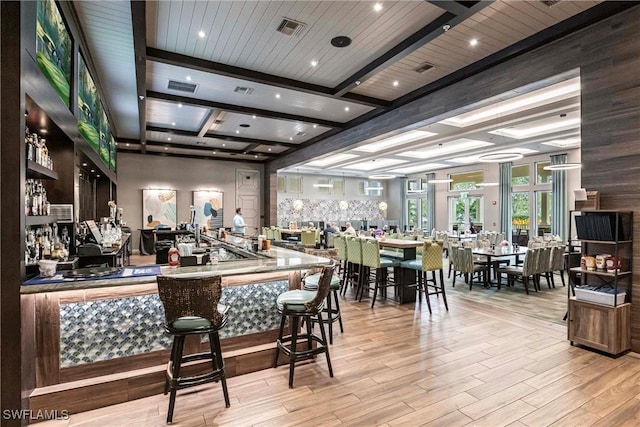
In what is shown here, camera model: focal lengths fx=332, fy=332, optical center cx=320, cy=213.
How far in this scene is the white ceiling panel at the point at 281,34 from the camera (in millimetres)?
3609

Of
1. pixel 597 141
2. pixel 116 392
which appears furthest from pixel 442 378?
pixel 597 141

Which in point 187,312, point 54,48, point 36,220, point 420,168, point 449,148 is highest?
point 449,148

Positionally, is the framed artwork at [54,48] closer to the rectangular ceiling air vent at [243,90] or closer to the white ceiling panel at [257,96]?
the white ceiling panel at [257,96]

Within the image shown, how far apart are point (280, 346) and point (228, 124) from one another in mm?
6642

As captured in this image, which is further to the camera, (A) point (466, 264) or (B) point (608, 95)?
(A) point (466, 264)

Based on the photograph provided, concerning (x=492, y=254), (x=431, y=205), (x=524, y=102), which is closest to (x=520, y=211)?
(x=431, y=205)

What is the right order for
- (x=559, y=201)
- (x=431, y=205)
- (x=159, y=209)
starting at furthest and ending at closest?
1. (x=431, y=205)
2. (x=159, y=209)
3. (x=559, y=201)

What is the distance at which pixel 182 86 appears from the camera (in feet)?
19.0

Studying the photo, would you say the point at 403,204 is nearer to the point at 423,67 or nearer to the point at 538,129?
the point at 538,129

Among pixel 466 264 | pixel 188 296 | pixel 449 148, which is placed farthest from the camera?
pixel 449 148

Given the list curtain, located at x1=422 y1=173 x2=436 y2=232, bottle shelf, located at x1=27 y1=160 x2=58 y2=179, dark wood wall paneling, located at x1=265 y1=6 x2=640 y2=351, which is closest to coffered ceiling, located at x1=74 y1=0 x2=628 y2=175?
dark wood wall paneling, located at x1=265 y1=6 x2=640 y2=351

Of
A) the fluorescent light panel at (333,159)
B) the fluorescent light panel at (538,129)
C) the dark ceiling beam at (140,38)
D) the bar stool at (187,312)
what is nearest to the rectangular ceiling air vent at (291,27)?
the dark ceiling beam at (140,38)

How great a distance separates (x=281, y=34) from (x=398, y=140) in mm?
5672

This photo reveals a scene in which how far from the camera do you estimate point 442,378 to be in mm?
2994
